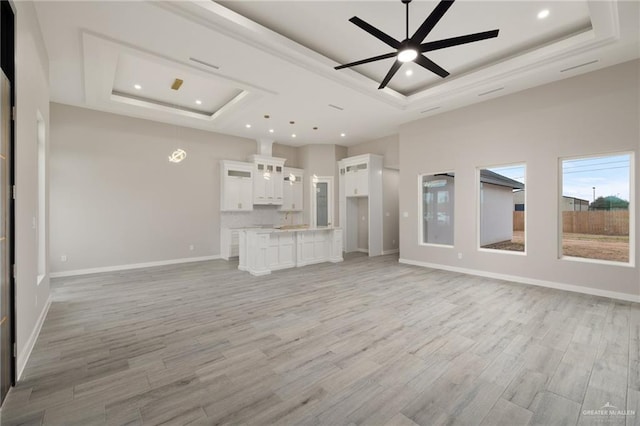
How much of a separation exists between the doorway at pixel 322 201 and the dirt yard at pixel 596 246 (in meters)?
5.96

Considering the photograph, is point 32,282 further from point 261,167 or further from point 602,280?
point 602,280

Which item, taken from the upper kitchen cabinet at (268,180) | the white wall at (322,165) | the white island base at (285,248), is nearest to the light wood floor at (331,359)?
the white island base at (285,248)

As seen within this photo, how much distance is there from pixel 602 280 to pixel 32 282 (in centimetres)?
765

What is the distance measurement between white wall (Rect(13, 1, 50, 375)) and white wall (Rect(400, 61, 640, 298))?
22.0 ft

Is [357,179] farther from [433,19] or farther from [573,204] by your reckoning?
[433,19]

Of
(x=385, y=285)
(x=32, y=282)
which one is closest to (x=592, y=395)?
(x=385, y=285)

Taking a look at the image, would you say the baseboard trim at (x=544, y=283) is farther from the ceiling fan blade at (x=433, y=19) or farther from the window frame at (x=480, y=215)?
the ceiling fan blade at (x=433, y=19)

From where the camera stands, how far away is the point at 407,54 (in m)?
3.15

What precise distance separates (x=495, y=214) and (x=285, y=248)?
4.82m

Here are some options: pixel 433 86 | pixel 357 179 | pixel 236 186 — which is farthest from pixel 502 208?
pixel 236 186

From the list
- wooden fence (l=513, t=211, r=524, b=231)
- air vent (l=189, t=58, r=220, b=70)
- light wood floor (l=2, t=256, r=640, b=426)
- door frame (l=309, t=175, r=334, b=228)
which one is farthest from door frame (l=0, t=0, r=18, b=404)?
door frame (l=309, t=175, r=334, b=228)

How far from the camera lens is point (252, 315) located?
3.59 metres

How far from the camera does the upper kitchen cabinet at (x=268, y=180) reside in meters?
8.31

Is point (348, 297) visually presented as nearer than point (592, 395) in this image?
No
